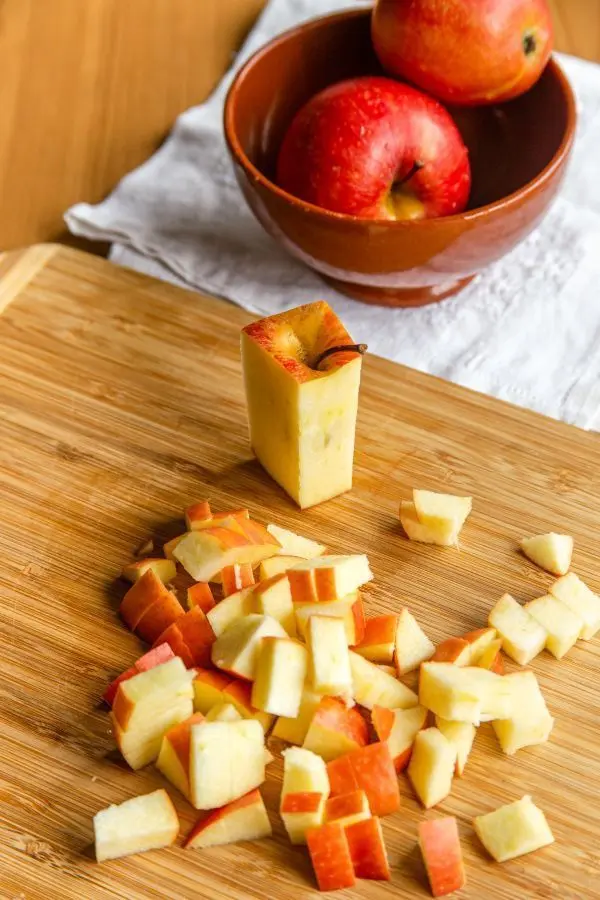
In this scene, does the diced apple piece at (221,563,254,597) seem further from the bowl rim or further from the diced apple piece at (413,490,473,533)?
the bowl rim

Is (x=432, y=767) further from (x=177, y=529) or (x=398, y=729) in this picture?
(x=177, y=529)

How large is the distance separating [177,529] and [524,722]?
60 centimetres

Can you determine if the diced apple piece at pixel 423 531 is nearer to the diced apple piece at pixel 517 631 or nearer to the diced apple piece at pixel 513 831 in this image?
the diced apple piece at pixel 517 631

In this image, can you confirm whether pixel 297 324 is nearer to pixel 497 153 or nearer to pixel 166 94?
pixel 497 153

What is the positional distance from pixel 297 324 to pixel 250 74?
67 centimetres

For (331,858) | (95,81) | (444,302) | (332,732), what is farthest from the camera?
(95,81)

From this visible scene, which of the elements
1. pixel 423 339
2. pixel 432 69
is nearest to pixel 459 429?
pixel 423 339

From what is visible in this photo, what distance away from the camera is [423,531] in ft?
5.40

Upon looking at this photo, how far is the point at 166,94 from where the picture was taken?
2.55 metres

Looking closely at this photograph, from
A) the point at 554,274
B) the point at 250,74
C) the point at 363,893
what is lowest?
the point at 363,893

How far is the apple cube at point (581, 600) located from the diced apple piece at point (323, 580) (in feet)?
0.97

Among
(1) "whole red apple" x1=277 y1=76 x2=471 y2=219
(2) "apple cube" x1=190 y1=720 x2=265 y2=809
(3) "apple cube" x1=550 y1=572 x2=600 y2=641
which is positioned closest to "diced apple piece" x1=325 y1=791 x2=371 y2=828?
(2) "apple cube" x1=190 y1=720 x2=265 y2=809

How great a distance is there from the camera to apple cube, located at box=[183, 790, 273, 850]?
132 cm

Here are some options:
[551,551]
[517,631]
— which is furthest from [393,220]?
[517,631]
